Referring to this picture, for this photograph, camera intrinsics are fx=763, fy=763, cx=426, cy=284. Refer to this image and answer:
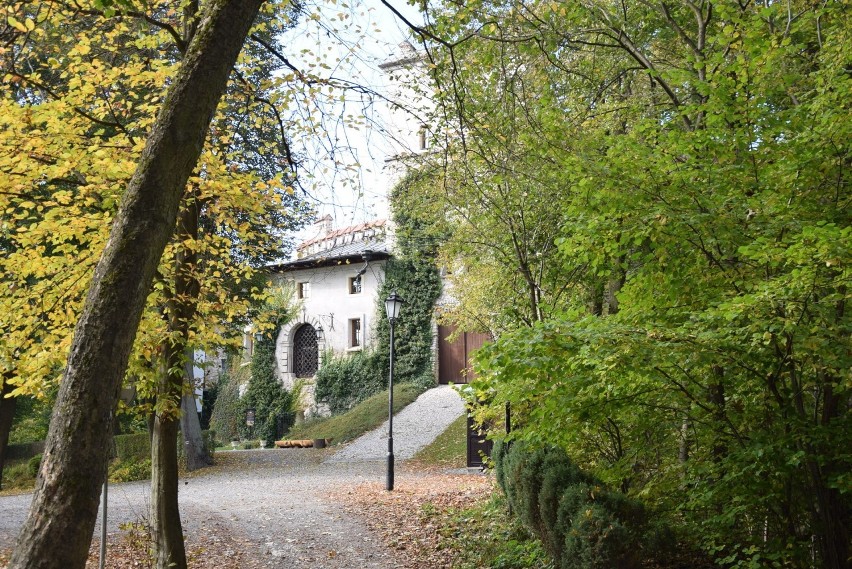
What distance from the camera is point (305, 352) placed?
3133cm

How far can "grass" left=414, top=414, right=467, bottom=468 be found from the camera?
1946 cm

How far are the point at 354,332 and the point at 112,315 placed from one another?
2644 cm

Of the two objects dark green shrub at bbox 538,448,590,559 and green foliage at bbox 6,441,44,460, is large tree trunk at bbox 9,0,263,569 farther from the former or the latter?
green foliage at bbox 6,441,44,460

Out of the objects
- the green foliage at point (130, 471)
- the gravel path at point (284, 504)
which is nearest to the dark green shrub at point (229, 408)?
the gravel path at point (284, 504)

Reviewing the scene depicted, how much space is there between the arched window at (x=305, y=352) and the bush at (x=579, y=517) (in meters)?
23.6

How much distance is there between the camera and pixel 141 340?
277 inches

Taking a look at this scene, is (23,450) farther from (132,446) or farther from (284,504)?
(284,504)

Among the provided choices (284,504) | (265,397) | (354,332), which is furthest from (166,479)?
(265,397)

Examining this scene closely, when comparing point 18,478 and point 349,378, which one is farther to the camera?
point 349,378

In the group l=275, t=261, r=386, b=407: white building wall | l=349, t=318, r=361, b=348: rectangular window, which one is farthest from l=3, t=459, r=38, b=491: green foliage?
l=349, t=318, r=361, b=348: rectangular window

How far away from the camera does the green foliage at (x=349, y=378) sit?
1120 inches

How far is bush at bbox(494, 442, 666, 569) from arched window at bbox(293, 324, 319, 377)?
2362cm

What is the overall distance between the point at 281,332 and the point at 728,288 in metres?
27.2

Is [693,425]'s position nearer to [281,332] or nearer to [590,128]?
[590,128]
